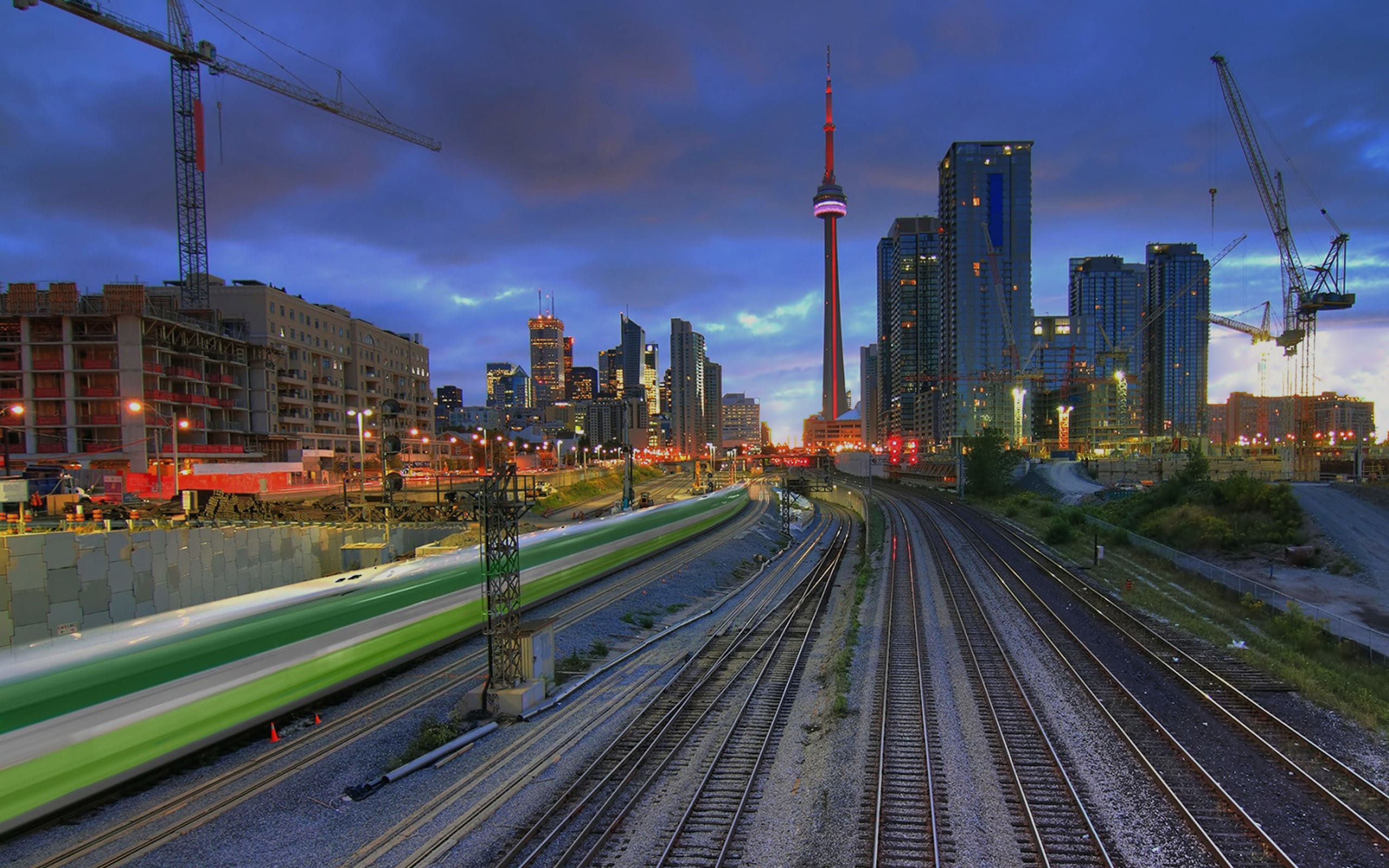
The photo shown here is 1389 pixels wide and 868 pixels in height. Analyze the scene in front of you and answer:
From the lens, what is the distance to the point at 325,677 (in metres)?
14.4

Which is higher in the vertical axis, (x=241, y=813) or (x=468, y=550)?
(x=468, y=550)

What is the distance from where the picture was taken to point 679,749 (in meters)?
13.0

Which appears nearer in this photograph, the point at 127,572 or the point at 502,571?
the point at 502,571

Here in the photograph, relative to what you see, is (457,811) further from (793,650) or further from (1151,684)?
(1151,684)

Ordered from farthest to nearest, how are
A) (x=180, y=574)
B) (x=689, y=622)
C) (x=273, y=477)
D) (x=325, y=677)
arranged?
(x=273, y=477) < (x=689, y=622) < (x=180, y=574) < (x=325, y=677)

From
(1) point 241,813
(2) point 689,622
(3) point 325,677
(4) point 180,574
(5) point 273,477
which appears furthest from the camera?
(5) point 273,477

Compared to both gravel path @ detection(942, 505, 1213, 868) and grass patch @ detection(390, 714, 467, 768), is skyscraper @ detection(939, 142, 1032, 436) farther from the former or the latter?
grass patch @ detection(390, 714, 467, 768)

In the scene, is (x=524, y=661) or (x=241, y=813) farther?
(x=524, y=661)

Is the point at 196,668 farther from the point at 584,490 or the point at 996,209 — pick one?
the point at 996,209

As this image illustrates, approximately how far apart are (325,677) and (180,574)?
7766 mm

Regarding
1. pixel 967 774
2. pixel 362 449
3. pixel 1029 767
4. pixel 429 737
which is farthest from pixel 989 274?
pixel 429 737

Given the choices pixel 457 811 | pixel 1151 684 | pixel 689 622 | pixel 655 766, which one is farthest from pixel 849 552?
pixel 457 811

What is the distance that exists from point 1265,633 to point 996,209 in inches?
5718

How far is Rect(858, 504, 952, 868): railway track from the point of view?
963 cm
